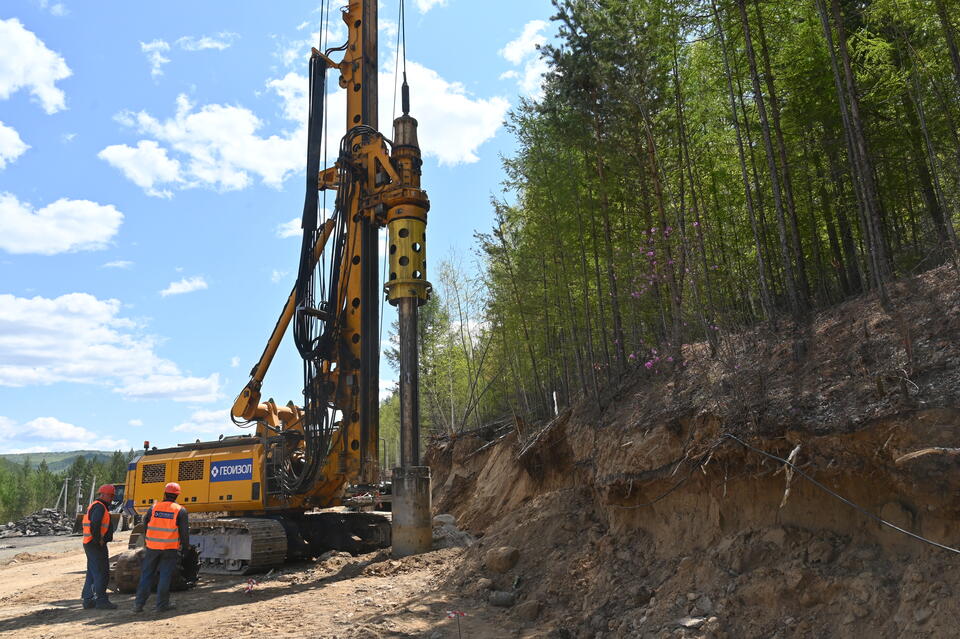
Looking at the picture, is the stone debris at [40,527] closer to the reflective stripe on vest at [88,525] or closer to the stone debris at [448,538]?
the reflective stripe on vest at [88,525]

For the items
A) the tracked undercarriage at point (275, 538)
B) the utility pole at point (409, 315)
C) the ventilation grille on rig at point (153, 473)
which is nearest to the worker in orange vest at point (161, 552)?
the tracked undercarriage at point (275, 538)

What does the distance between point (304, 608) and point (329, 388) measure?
409 centimetres

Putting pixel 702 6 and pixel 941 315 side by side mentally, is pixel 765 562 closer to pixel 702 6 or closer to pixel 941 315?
pixel 941 315

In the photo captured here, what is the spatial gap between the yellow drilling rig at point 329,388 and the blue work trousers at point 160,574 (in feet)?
6.08

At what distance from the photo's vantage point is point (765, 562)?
523 centimetres

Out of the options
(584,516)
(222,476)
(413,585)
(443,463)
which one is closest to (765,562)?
(584,516)

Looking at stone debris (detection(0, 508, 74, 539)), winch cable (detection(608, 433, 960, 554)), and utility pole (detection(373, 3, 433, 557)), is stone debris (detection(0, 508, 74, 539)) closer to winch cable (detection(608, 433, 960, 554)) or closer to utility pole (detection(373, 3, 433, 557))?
utility pole (detection(373, 3, 433, 557))

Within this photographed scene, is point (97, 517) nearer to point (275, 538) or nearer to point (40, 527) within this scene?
point (275, 538)

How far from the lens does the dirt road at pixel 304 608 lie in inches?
261

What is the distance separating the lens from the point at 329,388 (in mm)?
11141

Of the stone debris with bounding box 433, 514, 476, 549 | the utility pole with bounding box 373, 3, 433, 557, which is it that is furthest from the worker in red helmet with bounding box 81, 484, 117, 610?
the stone debris with bounding box 433, 514, 476, 549

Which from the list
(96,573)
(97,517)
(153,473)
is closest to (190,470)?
(153,473)

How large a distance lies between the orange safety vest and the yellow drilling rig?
1984 millimetres

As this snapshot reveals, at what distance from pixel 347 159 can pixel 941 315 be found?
949 cm
